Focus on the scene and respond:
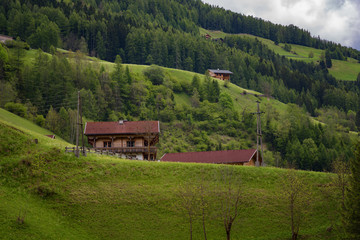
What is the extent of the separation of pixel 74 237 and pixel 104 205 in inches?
286

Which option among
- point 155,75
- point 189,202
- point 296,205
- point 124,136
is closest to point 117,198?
point 189,202

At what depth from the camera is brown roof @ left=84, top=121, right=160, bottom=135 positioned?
266 feet

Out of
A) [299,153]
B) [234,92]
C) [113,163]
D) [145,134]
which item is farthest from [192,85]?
[113,163]

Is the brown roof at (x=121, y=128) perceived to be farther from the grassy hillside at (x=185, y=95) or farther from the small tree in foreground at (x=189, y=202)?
the grassy hillside at (x=185, y=95)

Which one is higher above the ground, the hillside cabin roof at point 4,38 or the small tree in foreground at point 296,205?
the hillside cabin roof at point 4,38

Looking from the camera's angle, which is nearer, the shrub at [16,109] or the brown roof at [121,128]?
the brown roof at [121,128]

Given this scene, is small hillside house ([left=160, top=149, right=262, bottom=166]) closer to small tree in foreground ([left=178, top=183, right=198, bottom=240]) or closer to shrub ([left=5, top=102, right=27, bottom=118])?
small tree in foreground ([left=178, top=183, right=198, bottom=240])

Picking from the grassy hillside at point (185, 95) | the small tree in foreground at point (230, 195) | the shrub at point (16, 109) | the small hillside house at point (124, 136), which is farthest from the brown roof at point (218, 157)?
the grassy hillside at point (185, 95)

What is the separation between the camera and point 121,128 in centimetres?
8200

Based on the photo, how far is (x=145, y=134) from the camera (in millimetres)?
81000

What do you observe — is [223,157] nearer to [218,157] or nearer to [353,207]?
[218,157]

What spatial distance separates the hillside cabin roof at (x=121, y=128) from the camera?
81.1m

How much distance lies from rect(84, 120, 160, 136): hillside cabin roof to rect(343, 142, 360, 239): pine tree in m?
42.4

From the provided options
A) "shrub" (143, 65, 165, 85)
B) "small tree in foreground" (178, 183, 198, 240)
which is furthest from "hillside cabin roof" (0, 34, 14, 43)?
"small tree in foreground" (178, 183, 198, 240)
